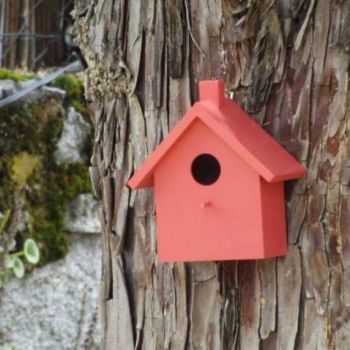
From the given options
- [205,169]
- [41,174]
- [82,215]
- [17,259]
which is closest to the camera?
[205,169]

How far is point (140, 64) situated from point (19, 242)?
1411 mm

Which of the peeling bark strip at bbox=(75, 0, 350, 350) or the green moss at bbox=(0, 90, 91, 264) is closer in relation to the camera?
the peeling bark strip at bbox=(75, 0, 350, 350)

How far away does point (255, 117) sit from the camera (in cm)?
170

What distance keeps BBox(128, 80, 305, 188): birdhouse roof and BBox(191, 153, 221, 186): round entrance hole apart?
0.18ft

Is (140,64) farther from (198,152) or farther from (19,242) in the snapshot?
(19,242)

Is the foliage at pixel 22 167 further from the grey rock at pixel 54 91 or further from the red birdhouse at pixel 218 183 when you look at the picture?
the red birdhouse at pixel 218 183

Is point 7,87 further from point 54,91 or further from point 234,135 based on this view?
point 234,135

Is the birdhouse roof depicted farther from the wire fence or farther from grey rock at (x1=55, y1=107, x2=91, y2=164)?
the wire fence

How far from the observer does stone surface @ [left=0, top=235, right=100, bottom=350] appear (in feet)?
10.4

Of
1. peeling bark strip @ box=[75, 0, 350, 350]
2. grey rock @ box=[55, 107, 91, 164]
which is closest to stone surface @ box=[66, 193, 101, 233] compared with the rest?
grey rock @ box=[55, 107, 91, 164]

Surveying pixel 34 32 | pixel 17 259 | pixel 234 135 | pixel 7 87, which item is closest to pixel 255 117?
pixel 234 135

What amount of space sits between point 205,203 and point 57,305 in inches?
66.6

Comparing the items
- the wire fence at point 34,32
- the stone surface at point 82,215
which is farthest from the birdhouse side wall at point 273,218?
the wire fence at point 34,32

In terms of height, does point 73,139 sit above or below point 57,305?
above
